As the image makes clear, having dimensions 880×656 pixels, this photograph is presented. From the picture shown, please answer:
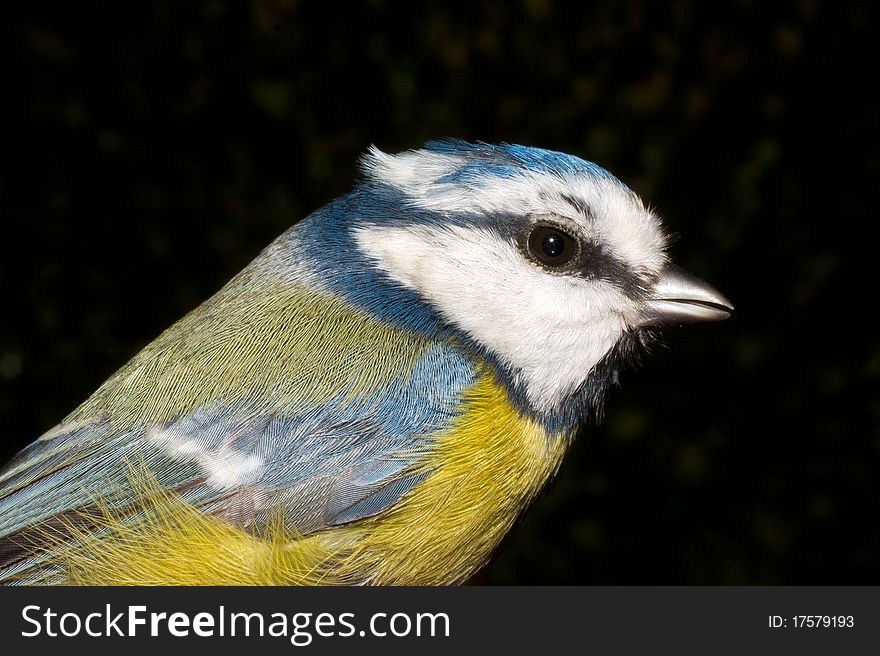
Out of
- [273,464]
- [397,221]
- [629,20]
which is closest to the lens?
[273,464]

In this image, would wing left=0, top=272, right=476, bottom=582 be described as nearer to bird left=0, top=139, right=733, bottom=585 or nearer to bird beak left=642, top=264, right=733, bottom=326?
bird left=0, top=139, right=733, bottom=585

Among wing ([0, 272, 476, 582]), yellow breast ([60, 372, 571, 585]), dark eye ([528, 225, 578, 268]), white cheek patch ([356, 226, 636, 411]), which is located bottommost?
yellow breast ([60, 372, 571, 585])

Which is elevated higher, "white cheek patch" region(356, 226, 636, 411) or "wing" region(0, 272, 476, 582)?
"white cheek patch" region(356, 226, 636, 411)

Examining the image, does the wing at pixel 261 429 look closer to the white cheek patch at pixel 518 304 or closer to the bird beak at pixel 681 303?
the white cheek patch at pixel 518 304

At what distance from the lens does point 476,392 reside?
94 centimetres

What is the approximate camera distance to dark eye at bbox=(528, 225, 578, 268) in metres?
0.95

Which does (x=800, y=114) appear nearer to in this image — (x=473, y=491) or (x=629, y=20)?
(x=629, y=20)

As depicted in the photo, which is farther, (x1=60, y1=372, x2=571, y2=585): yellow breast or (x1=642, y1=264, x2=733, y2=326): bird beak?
(x1=642, y1=264, x2=733, y2=326): bird beak

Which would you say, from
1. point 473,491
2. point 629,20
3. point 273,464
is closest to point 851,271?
point 629,20

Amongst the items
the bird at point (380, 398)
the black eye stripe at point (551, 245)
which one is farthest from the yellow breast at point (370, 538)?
the black eye stripe at point (551, 245)

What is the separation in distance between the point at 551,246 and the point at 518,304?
0.25 feet

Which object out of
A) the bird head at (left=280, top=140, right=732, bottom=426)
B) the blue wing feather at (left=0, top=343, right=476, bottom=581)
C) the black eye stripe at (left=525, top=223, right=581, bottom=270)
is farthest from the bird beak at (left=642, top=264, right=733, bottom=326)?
the blue wing feather at (left=0, top=343, right=476, bottom=581)

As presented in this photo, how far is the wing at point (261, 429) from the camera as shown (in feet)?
2.95

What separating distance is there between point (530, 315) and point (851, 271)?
124 cm
